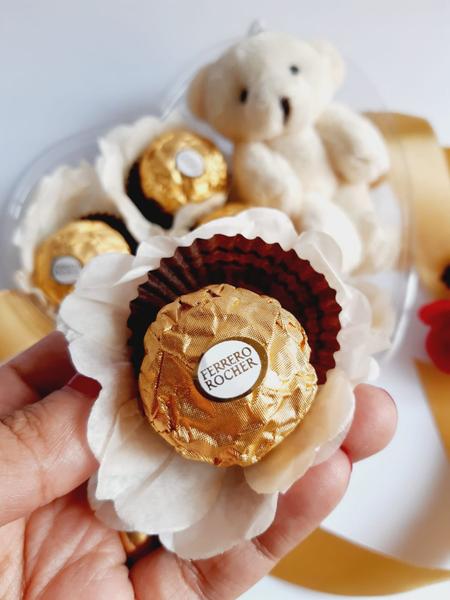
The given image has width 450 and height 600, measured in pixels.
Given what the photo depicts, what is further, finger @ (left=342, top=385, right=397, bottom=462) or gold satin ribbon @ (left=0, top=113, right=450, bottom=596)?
gold satin ribbon @ (left=0, top=113, right=450, bottom=596)

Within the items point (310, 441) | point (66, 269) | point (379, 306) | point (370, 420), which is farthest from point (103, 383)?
point (379, 306)

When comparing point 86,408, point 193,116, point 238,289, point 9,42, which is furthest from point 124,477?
point 9,42

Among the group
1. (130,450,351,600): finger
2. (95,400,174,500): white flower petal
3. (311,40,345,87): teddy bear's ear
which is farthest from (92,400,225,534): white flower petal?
(311,40,345,87): teddy bear's ear

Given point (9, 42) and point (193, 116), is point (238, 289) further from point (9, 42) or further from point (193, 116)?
point (9, 42)

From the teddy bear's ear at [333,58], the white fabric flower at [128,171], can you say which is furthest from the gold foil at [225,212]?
the teddy bear's ear at [333,58]

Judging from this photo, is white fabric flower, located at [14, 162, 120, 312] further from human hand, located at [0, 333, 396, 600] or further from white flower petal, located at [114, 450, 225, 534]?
white flower petal, located at [114, 450, 225, 534]

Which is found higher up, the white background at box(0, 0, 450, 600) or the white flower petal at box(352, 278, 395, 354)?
the white background at box(0, 0, 450, 600)

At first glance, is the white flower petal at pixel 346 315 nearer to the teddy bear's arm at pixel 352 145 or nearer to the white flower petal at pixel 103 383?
the white flower petal at pixel 103 383
